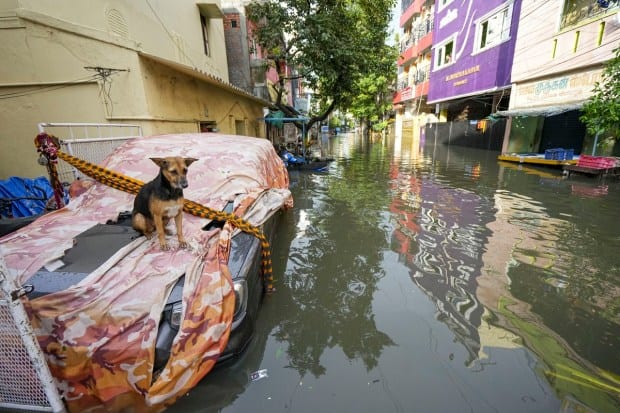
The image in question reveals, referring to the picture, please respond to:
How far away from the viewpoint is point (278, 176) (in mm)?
5078

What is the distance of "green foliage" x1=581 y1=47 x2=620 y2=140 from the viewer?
7703 mm

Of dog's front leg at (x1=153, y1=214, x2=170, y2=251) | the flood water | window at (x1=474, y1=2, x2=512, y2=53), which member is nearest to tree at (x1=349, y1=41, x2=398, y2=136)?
window at (x1=474, y1=2, x2=512, y2=53)

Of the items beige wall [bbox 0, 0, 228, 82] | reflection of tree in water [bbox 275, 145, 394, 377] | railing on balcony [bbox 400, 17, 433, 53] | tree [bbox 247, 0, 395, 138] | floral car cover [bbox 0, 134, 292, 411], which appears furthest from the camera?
railing on balcony [bbox 400, 17, 433, 53]

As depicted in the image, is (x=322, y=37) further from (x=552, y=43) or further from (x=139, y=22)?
(x=552, y=43)

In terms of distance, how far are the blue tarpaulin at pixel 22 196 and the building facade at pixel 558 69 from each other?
47.9ft

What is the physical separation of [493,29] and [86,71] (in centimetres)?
1852

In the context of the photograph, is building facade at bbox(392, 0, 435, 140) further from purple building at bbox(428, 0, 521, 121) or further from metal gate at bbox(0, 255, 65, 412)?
metal gate at bbox(0, 255, 65, 412)

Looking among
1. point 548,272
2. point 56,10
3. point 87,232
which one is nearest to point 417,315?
point 548,272

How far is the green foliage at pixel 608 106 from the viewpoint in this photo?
7.70 m

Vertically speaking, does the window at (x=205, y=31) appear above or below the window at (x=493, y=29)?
below

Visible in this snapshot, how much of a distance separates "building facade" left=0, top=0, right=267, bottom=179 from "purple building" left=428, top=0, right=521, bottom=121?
14.5m

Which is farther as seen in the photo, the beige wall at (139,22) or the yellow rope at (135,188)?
the beige wall at (139,22)

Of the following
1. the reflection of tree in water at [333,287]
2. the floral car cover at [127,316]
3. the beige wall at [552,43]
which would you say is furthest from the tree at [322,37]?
the floral car cover at [127,316]

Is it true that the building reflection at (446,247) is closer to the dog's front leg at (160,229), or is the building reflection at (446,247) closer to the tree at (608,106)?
the dog's front leg at (160,229)
